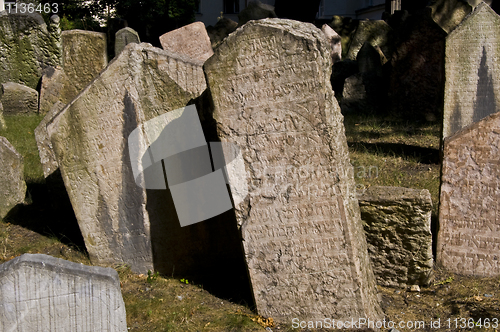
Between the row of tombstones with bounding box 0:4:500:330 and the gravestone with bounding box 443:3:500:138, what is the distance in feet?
7.74

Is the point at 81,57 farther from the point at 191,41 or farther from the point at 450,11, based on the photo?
the point at 450,11

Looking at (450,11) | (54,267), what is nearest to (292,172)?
(54,267)

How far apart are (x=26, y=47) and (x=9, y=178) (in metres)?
6.48

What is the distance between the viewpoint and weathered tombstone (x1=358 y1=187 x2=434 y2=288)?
3229 millimetres

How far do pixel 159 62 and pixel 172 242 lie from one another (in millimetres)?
1381

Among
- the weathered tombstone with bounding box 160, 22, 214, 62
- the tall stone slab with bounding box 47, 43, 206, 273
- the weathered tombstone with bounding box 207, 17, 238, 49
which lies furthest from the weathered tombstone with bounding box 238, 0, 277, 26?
the tall stone slab with bounding box 47, 43, 206, 273

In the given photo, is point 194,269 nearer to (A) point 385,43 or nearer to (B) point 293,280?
(B) point 293,280

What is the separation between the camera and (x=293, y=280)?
290 cm

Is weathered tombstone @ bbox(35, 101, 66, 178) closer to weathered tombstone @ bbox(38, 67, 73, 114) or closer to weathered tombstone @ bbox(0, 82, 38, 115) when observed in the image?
weathered tombstone @ bbox(38, 67, 73, 114)

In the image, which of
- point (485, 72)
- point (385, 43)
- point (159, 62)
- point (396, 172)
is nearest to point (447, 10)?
point (385, 43)

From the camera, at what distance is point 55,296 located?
6.77 feet

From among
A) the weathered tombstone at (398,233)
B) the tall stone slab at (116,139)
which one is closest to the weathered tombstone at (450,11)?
the weathered tombstone at (398,233)

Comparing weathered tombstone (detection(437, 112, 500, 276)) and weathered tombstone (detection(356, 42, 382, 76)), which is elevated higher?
weathered tombstone (detection(356, 42, 382, 76))

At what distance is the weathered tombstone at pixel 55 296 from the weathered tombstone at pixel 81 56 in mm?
8394
